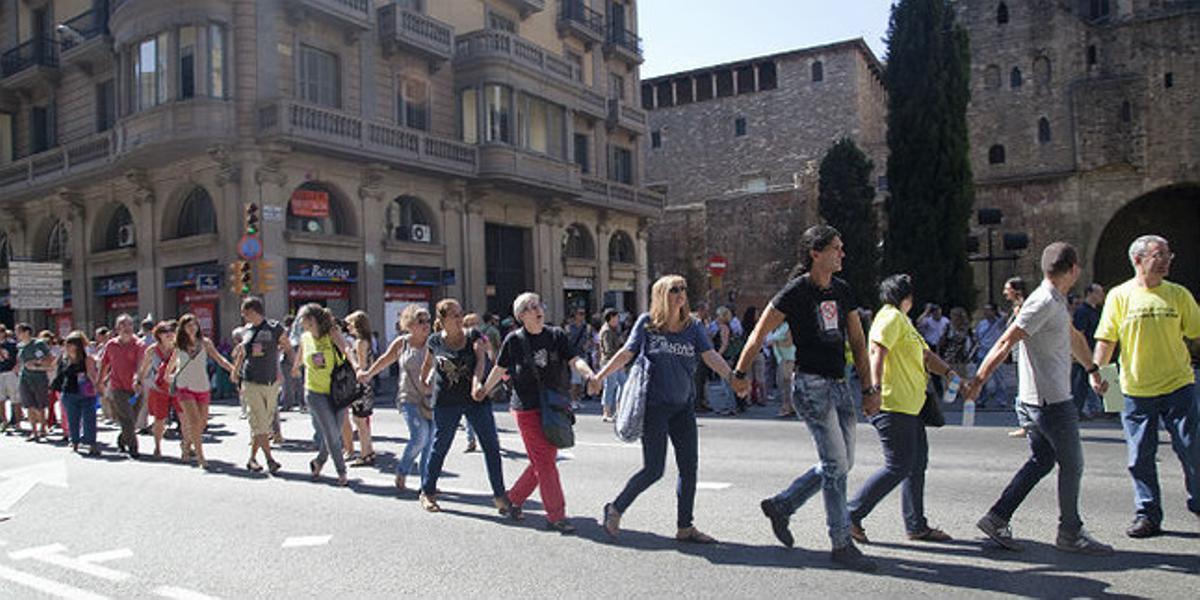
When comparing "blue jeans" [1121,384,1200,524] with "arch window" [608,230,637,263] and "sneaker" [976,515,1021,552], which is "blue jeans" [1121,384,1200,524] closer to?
"sneaker" [976,515,1021,552]

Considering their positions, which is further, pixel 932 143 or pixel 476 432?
pixel 932 143

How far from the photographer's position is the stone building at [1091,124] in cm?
3844

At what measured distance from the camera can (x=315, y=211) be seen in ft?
A: 77.5

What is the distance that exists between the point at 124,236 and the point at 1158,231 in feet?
138

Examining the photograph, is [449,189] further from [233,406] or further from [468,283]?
[233,406]

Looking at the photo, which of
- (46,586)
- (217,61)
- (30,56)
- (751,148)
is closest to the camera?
(46,586)

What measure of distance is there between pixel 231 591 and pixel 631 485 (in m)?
2.60

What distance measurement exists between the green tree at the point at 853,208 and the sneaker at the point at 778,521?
27.6m

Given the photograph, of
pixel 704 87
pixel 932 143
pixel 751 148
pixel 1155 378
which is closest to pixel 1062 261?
pixel 1155 378

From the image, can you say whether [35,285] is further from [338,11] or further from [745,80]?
[745,80]

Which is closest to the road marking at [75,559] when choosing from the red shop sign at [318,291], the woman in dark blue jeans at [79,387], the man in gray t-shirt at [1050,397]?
the man in gray t-shirt at [1050,397]

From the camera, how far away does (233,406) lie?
62.1ft

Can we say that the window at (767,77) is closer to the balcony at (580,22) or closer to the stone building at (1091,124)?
the stone building at (1091,124)

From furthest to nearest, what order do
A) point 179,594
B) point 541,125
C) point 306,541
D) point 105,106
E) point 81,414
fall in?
1. point 541,125
2. point 105,106
3. point 81,414
4. point 306,541
5. point 179,594
